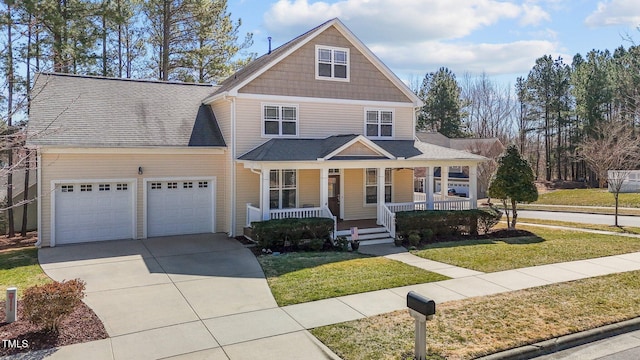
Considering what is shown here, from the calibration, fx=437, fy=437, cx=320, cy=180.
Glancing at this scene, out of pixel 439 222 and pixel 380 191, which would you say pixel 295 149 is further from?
pixel 439 222

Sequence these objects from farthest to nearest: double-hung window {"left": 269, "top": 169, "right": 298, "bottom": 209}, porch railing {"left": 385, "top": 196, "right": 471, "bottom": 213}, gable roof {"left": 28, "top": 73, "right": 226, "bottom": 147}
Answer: porch railing {"left": 385, "top": 196, "right": 471, "bottom": 213} < double-hung window {"left": 269, "top": 169, "right": 298, "bottom": 209} < gable roof {"left": 28, "top": 73, "right": 226, "bottom": 147}

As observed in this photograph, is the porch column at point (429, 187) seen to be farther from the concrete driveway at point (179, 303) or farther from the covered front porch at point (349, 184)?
the concrete driveway at point (179, 303)

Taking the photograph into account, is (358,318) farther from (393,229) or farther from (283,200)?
(283,200)

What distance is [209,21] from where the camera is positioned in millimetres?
29672

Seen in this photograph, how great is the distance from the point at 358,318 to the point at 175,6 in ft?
88.9

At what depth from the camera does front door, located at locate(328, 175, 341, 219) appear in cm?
1862

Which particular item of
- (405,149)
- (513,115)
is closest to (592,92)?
(513,115)

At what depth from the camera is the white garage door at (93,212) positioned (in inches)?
593

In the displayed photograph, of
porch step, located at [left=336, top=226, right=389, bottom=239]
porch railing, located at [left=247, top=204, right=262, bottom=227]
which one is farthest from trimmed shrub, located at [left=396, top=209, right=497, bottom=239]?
porch railing, located at [left=247, top=204, right=262, bottom=227]

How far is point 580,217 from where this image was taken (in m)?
24.4

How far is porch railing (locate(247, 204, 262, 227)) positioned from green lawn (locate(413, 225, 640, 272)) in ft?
18.2

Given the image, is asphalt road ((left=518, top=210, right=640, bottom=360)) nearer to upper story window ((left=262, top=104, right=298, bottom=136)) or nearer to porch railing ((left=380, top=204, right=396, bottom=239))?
porch railing ((left=380, top=204, right=396, bottom=239))

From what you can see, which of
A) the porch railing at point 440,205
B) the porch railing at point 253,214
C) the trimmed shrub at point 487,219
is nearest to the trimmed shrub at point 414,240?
the porch railing at point 440,205

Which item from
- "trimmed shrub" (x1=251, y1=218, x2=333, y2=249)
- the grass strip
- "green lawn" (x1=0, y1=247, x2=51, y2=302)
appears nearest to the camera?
"green lawn" (x1=0, y1=247, x2=51, y2=302)
